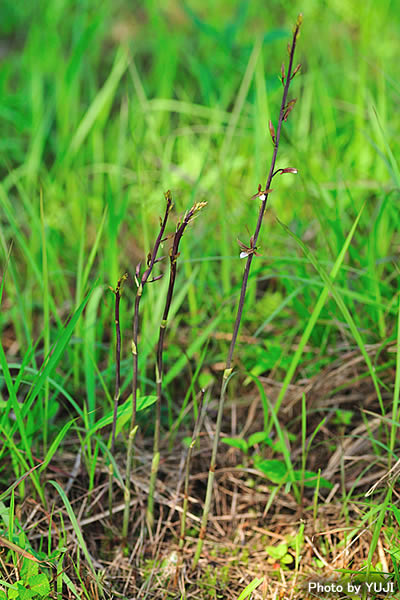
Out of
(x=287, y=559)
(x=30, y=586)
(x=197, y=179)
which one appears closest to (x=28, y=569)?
Result: (x=30, y=586)

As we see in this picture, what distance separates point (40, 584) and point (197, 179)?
114 cm

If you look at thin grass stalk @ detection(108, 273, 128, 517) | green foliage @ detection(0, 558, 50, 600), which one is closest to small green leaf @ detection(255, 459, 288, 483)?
thin grass stalk @ detection(108, 273, 128, 517)

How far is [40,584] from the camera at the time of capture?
1.17 meters

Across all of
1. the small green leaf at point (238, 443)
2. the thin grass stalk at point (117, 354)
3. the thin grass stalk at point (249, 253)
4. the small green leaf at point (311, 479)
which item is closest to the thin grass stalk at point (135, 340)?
the thin grass stalk at point (117, 354)

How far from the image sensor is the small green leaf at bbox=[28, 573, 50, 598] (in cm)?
117

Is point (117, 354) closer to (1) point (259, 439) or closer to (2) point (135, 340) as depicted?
(2) point (135, 340)

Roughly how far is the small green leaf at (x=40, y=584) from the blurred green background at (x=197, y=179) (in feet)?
1.46

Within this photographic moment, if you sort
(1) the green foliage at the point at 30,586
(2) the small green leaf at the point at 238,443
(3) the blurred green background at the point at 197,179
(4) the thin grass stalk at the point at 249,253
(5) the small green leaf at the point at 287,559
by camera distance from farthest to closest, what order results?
(3) the blurred green background at the point at 197,179 < (2) the small green leaf at the point at 238,443 < (5) the small green leaf at the point at 287,559 < (1) the green foliage at the point at 30,586 < (4) the thin grass stalk at the point at 249,253

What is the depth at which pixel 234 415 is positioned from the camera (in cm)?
170

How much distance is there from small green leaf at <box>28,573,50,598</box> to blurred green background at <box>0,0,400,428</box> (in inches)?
17.5

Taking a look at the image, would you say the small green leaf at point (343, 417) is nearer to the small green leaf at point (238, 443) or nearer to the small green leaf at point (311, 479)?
the small green leaf at point (311, 479)

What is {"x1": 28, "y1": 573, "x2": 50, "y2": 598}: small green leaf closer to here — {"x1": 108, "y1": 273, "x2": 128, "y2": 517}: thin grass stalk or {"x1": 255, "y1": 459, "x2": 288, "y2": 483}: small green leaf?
{"x1": 108, "y1": 273, "x2": 128, "y2": 517}: thin grass stalk

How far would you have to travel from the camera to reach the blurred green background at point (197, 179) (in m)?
1.70

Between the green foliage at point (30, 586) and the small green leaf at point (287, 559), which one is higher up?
the green foliage at point (30, 586)
